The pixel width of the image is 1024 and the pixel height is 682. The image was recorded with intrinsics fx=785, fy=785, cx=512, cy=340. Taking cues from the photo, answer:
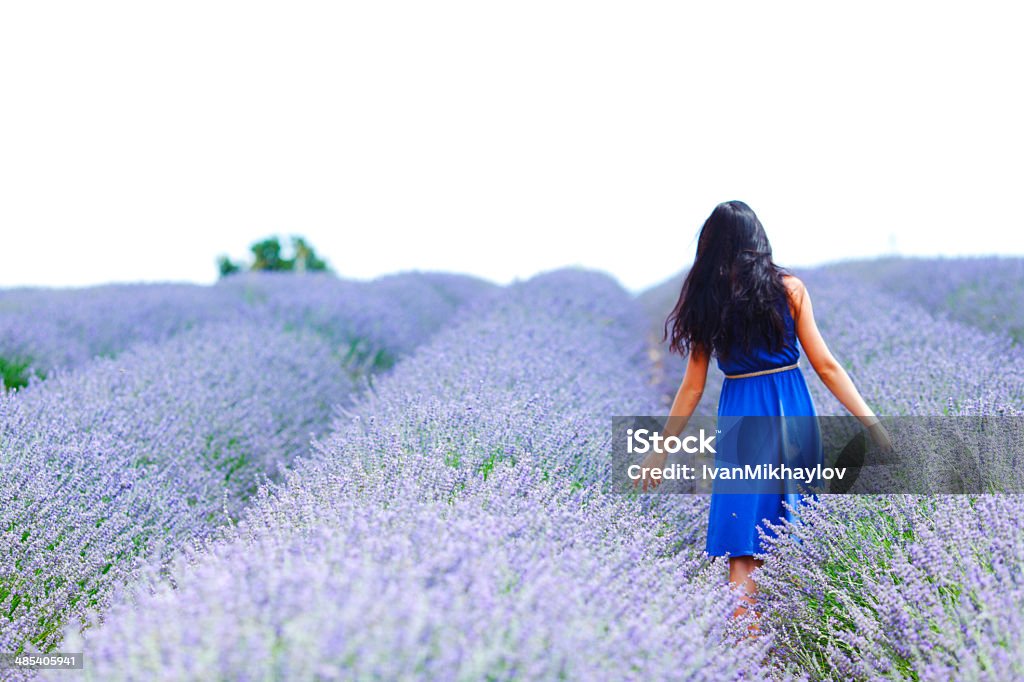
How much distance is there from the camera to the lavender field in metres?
1.13

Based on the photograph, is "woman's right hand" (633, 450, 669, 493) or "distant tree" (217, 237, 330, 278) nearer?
"woman's right hand" (633, 450, 669, 493)

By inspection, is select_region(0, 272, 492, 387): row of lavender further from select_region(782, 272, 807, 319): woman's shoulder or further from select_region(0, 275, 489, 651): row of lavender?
select_region(782, 272, 807, 319): woman's shoulder

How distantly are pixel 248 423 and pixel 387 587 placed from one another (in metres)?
2.24

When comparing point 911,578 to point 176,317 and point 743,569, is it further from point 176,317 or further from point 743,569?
point 176,317

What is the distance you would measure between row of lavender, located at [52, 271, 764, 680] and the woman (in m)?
0.17

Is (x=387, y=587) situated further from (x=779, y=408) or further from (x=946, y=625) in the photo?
(x=779, y=408)

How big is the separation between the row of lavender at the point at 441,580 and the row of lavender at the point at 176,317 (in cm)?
329

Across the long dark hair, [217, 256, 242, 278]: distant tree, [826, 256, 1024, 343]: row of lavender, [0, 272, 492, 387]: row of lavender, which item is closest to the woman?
the long dark hair

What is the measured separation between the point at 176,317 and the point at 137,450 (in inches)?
166

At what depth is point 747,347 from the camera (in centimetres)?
217

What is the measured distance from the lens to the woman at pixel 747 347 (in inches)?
83.3

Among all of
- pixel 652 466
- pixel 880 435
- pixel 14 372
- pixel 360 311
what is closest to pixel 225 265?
pixel 360 311

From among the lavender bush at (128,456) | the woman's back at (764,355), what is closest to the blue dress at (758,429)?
the woman's back at (764,355)

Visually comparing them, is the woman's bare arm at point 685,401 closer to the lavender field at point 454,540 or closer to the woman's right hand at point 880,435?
the lavender field at point 454,540
